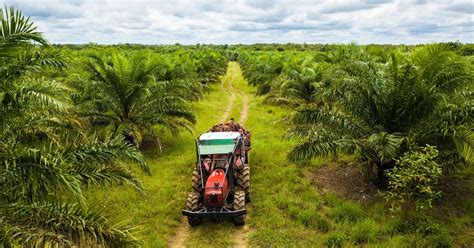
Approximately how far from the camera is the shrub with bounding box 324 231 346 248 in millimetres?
7418

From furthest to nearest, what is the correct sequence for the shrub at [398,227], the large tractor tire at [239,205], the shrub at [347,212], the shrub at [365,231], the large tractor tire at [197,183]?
the large tractor tire at [197,183] < the shrub at [347,212] < the large tractor tire at [239,205] < the shrub at [398,227] < the shrub at [365,231]

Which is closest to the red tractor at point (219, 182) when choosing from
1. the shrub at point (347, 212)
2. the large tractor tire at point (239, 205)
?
the large tractor tire at point (239, 205)

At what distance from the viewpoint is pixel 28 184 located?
4.93 m

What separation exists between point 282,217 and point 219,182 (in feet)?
5.49

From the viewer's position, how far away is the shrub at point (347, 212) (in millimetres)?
8469

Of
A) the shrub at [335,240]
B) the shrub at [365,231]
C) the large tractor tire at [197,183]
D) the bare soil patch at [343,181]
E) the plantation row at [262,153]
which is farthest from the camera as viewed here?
the bare soil patch at [343,181]

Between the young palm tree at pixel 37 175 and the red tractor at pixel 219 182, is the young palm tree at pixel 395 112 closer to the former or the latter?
the red tractor at pixel 219 182

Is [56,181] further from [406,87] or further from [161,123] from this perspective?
[161,123]

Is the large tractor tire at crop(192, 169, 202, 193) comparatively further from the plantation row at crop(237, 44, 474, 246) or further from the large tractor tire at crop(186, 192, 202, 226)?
the plantation row at crop(237, 44, 474, 246)

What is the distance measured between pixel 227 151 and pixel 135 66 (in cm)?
585

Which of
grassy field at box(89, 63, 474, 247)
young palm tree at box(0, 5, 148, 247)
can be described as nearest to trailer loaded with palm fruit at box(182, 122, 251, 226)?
grassy field at box(89, 63, 474, 247)

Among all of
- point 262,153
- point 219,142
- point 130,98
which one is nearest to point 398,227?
point 219,142

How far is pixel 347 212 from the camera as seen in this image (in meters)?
8.71

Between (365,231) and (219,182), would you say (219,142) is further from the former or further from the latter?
(365,231)
